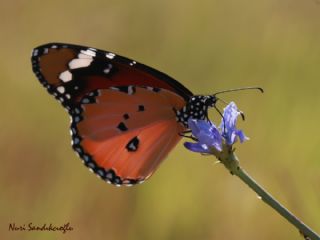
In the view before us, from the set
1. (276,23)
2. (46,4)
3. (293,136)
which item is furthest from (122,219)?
(46,4)

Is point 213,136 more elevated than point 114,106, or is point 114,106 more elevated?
point 114,106

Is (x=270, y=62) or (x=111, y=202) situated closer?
(x=111, y=202)

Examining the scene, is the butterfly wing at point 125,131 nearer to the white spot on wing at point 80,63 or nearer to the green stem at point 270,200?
the white spot on wing at point 80,63

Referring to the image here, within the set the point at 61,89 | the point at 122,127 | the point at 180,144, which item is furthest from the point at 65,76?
the point at 180,144

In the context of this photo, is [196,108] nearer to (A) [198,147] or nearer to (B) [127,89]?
(B) [127,89]

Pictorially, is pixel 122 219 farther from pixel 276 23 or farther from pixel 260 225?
pixel 276 23
